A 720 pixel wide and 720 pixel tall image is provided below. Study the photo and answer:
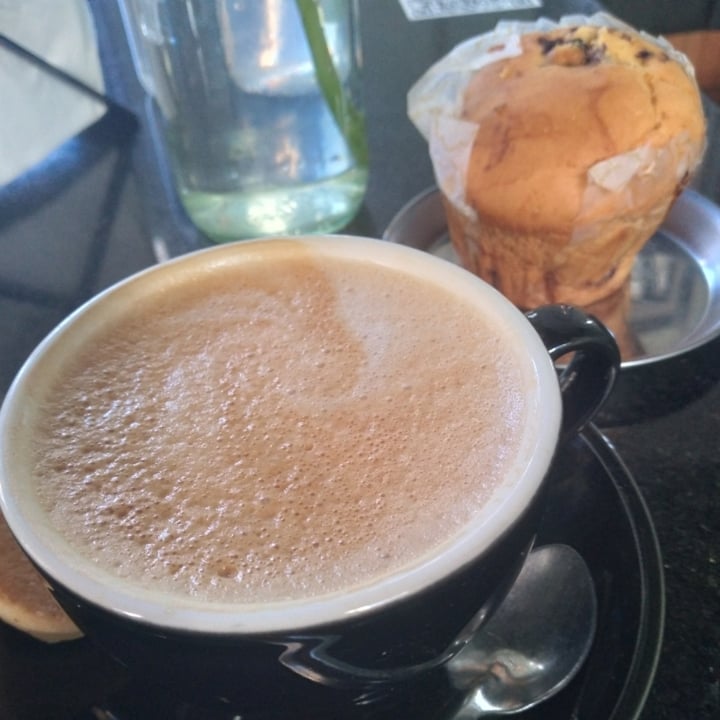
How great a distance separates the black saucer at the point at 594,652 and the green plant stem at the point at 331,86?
0.46m

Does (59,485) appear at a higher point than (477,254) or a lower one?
higher

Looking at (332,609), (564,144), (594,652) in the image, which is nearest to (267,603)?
(332,609)

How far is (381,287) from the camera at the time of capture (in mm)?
548

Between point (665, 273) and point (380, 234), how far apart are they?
31 centimetres

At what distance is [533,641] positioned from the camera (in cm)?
49

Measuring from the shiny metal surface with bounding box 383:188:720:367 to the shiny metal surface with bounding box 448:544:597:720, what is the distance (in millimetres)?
272

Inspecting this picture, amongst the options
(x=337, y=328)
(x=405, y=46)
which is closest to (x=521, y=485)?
(x=337, y=328)

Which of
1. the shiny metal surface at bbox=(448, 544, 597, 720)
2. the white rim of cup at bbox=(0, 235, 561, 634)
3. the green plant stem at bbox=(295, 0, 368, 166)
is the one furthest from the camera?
the green plant stem at bbox=(295, 0, 368, 166)

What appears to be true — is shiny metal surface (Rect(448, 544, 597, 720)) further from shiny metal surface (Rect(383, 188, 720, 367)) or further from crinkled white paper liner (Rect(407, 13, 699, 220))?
crinkled white paper liner (Rect(407, 13, 699, 220))

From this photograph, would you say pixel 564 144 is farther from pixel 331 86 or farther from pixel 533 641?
pixel 533 641

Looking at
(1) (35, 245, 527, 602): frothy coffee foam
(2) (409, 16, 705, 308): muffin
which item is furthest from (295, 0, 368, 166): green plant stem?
(1) (35, 245, 527, 602): frothy coffee foam

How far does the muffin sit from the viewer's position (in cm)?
75

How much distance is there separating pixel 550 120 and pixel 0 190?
2.24ft

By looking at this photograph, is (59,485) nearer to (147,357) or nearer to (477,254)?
(147,357)
